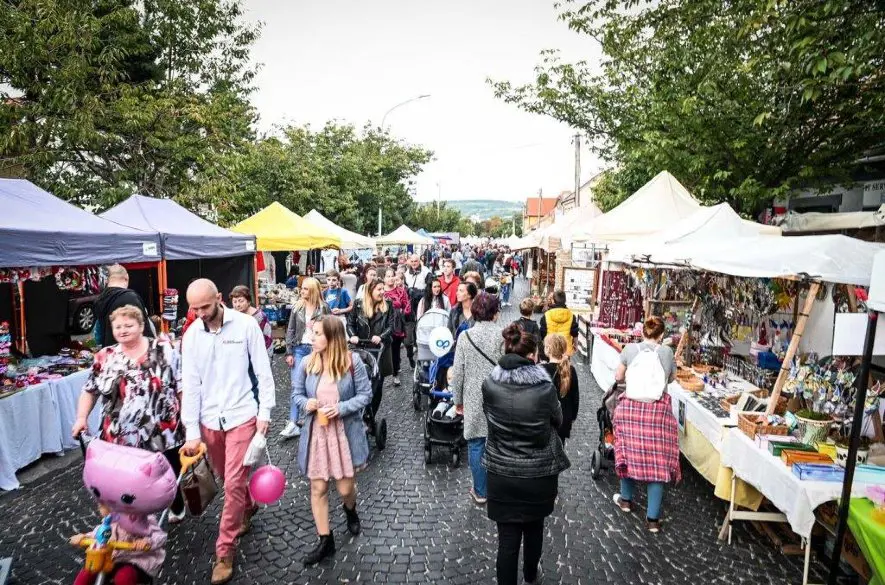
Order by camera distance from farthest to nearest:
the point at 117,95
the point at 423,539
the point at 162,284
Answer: the point at 117,95
the point at 162,284
the point at 423,539

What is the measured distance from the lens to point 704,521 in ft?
14.9

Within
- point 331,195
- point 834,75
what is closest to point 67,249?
point 834,75

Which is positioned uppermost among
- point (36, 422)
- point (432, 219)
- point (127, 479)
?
point (432, 219)

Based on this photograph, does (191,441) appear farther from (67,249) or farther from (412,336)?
(412,336)

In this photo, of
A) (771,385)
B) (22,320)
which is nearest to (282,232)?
(22,320)

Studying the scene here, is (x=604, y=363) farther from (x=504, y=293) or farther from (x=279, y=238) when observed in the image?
(x=504, y=293)

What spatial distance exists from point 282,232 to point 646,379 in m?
9.83

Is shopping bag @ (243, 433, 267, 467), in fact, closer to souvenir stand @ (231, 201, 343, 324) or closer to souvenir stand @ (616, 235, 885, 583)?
souvenir stand @ (616, 235, 885, 583)

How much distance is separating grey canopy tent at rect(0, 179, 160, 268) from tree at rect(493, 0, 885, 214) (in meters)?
7.61

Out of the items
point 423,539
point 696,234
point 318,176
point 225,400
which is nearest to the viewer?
point 225,400

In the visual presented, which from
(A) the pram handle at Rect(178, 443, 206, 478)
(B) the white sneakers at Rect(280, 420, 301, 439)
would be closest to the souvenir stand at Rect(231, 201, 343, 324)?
(B) the white sneakers at Rect(280, 420, 301, 439)

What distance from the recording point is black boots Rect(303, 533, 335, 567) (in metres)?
3.72

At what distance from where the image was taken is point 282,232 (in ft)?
40.0

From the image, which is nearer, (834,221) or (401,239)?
(834,221)
